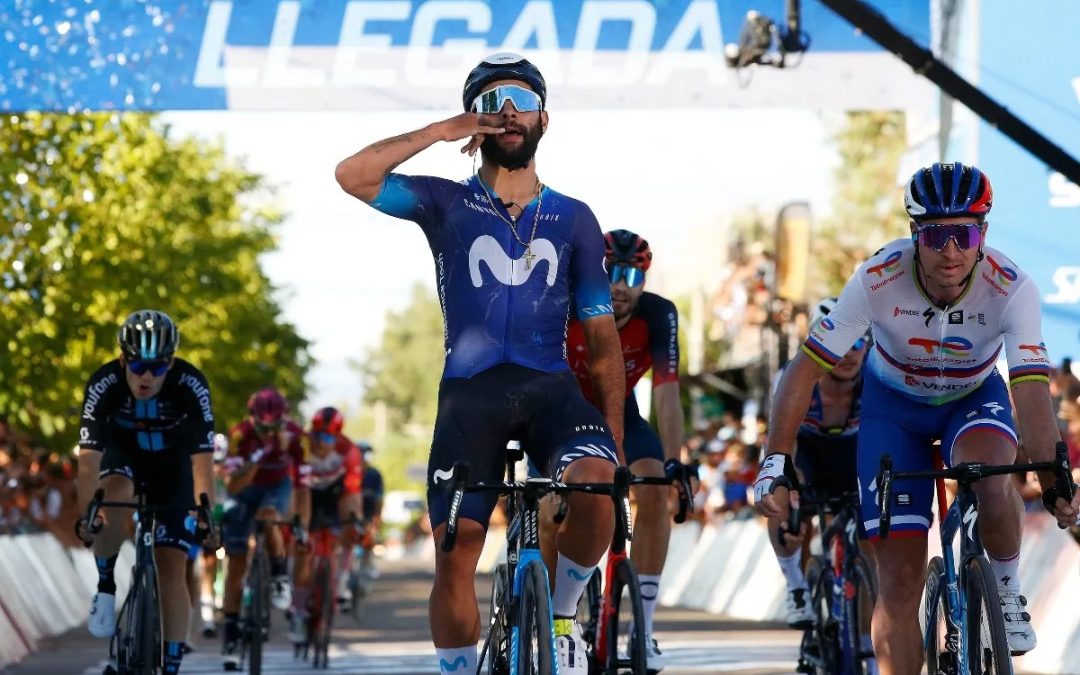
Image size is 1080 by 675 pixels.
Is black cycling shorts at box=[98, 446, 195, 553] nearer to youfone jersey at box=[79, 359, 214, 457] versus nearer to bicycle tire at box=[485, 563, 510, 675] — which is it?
youfone jersey at box=[79, 359, 214, 457]

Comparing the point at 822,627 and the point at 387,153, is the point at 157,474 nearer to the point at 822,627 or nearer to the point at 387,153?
the point at 822,627

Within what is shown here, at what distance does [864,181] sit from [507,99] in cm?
5917

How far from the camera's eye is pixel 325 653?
16.6 meters

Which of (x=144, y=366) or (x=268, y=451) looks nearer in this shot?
(x=144, y=366)

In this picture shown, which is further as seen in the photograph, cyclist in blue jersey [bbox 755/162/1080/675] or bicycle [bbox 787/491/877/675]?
bicycle [bbox 787/491/877/675]

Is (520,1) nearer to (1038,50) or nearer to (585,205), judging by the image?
(1038,50)

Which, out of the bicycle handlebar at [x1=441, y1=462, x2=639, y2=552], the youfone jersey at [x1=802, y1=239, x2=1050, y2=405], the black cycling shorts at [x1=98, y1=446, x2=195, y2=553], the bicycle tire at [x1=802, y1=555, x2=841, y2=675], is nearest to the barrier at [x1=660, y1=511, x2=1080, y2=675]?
the bicycle tire at [x1=802, y1=555, x2=841, y2=675]

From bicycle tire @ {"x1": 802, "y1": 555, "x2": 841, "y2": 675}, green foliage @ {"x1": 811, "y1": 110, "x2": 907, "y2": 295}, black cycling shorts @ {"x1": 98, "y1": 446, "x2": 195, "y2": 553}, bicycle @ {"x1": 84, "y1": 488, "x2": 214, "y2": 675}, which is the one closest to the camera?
bicycle tire @ {"x1": 802, "y1": 555, "x2": 841, "y2": 675}

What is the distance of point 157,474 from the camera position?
12.1 meters

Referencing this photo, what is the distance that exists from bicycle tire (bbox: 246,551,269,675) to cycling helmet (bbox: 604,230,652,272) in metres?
4.74

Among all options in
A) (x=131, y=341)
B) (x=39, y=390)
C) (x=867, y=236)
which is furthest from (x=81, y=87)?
(x=867, y=236)

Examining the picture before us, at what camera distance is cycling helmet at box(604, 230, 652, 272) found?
35.3ft

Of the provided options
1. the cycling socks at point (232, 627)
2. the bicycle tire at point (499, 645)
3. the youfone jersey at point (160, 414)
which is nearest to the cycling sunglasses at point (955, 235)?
the bicycle tire at point (499, 645)

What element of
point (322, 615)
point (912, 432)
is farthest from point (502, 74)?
point (322, 615)
